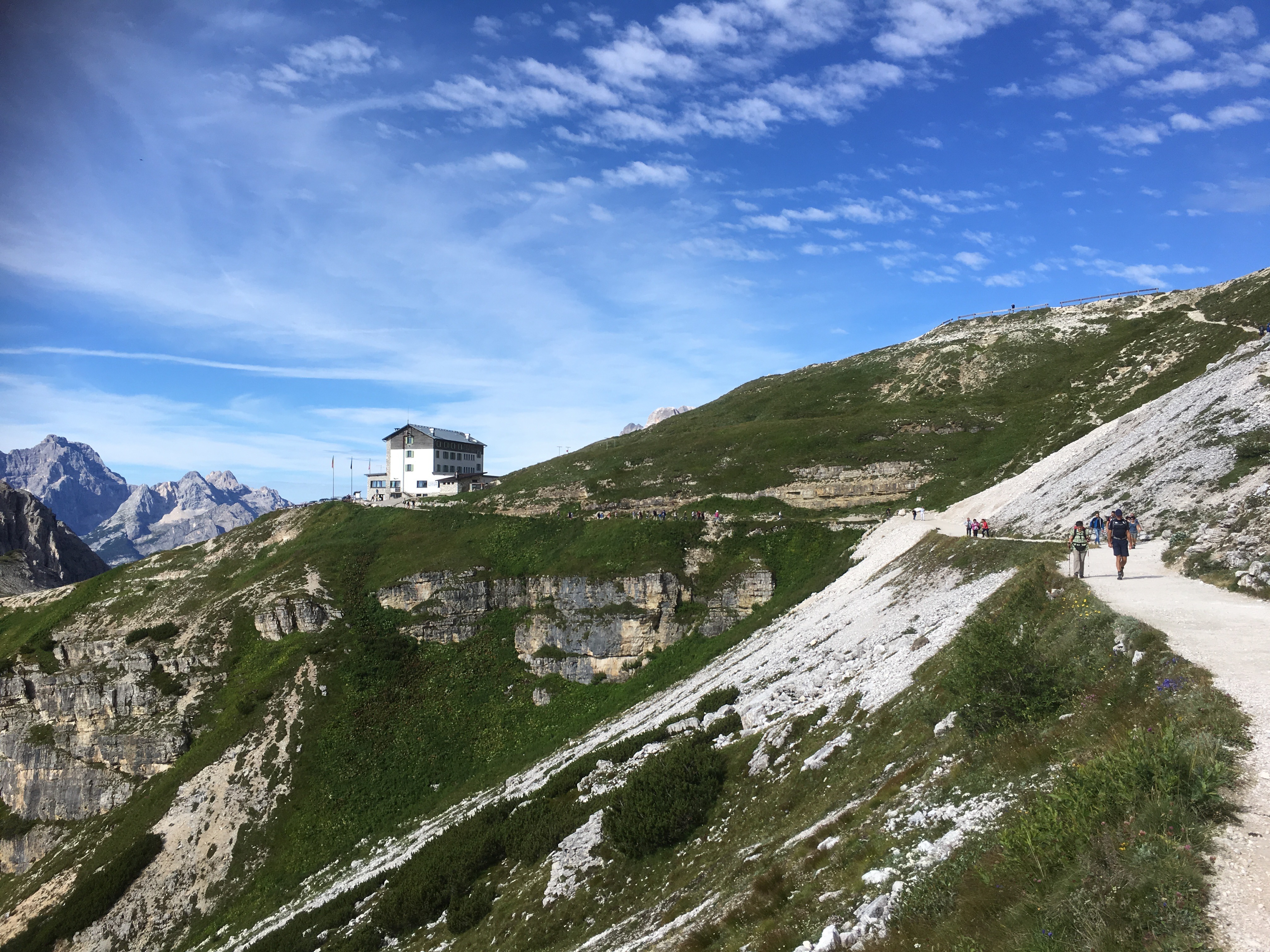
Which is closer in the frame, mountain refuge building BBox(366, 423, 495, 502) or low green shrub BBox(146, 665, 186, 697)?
low green shrub BBox(146, 665, 186, 697)

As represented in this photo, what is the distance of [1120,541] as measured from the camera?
22.8m

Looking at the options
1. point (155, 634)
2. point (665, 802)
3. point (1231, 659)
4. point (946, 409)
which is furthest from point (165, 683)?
point (946, 409)

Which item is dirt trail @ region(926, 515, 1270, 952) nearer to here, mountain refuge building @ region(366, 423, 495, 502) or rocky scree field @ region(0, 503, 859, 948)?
rocky scree field @ region(0, 503, 859, 948)

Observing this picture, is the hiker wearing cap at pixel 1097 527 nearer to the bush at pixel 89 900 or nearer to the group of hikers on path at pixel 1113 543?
the group of hikers on path at pixel 1113 543

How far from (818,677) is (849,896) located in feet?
58.2

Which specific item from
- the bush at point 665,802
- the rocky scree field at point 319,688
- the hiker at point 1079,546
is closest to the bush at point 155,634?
the rocky scree field at point 319,688

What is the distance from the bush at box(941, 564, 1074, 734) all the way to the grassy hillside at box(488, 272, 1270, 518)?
59.7 meters

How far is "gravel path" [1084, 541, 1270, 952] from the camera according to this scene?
6.57m

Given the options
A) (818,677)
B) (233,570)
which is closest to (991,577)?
(818,677)

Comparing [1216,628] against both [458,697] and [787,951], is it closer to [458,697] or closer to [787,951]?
[787,951]

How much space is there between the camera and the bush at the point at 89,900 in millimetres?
47719

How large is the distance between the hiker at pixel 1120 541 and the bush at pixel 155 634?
83.1m

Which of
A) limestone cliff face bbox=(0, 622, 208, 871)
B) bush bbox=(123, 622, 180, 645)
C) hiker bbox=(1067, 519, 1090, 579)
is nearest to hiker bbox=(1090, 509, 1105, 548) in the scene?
hiker bbox=(1067, 519, 1090, 579)

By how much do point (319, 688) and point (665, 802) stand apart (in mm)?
51651
